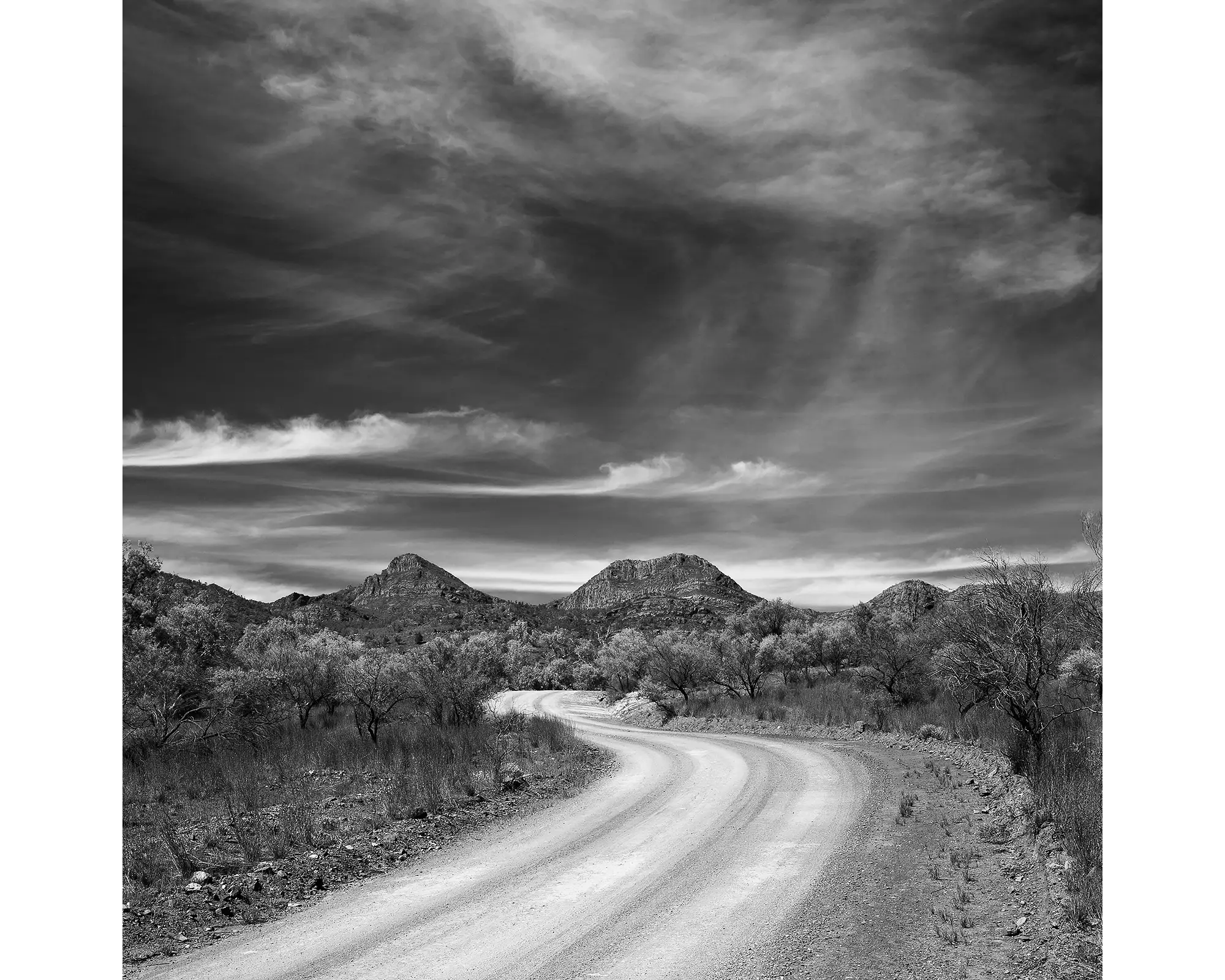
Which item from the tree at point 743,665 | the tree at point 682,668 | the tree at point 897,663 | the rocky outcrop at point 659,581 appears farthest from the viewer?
the tree at point 682,668

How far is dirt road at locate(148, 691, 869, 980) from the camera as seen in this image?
7.48 metres

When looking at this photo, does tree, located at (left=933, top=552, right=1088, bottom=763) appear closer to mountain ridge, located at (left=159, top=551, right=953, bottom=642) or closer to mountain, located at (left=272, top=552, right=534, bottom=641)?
mountain ridge, located at (left=159, top=551, right=953, bottom=642)

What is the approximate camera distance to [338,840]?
12.0 metres

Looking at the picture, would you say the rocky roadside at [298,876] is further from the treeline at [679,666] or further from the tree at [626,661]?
the tree at [626,661]

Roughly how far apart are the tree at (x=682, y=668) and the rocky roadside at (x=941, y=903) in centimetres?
3080

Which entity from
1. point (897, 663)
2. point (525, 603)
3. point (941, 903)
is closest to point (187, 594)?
point (941, 903)

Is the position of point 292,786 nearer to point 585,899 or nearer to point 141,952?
point 141,952

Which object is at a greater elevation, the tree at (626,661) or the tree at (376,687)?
the tree at (376,687)

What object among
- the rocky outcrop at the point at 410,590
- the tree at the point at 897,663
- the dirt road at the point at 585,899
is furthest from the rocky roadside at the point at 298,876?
the tree at the point at 897,663

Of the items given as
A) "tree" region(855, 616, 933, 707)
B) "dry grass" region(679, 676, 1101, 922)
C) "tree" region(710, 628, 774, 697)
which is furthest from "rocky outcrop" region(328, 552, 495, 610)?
"tree" region(855, 616, 933, 707)

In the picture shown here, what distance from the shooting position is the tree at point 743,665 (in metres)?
45.3

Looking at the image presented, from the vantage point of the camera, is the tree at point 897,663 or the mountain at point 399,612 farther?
the mountain at point 399,612
